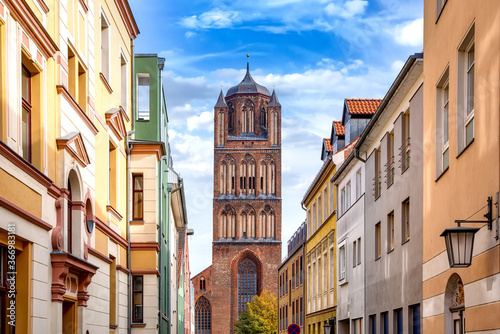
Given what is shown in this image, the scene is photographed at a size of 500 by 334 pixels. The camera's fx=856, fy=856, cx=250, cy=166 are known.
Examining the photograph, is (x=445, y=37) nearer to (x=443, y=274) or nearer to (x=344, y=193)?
(x=443, y=274)

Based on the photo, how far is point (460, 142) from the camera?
1241 cm

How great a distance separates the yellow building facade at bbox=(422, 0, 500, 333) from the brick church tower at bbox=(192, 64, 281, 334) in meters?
99.9

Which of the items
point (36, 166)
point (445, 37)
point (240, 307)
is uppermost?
point (445, 37)

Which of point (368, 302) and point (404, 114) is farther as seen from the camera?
point (368, 302)

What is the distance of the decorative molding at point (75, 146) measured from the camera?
13.7m

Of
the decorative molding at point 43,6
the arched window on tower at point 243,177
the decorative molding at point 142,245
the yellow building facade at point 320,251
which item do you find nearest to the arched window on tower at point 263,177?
the arched window on tower at point 243,177

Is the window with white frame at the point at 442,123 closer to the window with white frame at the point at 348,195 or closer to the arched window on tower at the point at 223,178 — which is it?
the window with white frame at the point at 348,195

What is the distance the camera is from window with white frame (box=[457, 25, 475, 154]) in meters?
12.1

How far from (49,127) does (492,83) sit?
6.67m

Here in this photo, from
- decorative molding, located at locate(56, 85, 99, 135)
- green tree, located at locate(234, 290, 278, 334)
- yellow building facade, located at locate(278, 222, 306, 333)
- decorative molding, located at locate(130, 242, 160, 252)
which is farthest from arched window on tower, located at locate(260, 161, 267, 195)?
decorative molding, located at locate(56, 85, 99, 135)

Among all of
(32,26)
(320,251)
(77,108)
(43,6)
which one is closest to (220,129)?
(320,251)

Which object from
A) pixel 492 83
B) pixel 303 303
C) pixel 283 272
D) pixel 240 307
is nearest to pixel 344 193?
pixel 303 303

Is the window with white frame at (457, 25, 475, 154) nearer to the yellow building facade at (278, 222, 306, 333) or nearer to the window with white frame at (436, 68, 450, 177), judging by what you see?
the window with white frame at (436, 68, 450, 177)

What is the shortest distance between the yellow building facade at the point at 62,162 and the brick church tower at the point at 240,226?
309ft
